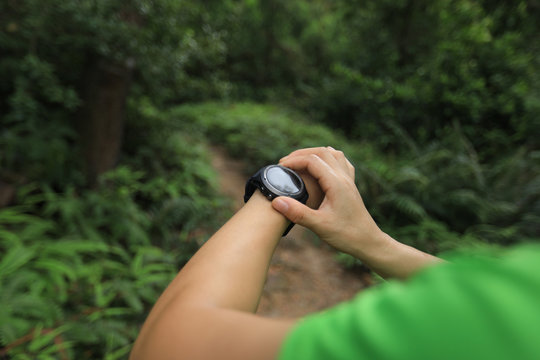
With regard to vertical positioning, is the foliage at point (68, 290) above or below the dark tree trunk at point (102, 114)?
below

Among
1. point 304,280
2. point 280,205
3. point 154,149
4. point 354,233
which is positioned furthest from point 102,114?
point 354,233

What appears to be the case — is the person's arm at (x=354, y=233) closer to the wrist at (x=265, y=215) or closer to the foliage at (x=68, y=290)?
the wrist at (x=265, y=215)

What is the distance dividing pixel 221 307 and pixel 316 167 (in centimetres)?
64

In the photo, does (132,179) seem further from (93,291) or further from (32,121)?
(93,291)

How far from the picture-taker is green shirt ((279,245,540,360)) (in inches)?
14.1

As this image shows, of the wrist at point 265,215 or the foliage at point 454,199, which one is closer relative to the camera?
the wrist at point 265,215

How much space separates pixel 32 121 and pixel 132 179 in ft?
4.48

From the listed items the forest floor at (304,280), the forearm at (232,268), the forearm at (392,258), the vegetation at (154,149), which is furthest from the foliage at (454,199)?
the forearm at (232,268)

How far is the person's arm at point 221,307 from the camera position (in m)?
0.51

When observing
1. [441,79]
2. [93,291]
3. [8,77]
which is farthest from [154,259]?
[441,79]

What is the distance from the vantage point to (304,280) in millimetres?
3822

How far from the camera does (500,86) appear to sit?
7312 mm

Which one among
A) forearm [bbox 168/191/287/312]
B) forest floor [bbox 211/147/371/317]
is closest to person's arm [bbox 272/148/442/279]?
forearm [bbox 168/191/287/312]

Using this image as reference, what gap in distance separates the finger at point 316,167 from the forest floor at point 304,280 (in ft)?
8.30
